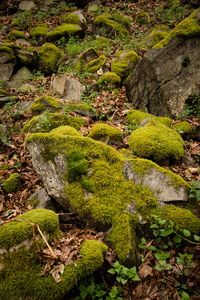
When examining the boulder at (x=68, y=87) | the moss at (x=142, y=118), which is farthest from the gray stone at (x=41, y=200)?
the boulder at (x=68, y=87)

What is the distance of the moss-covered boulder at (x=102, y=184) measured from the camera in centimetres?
306

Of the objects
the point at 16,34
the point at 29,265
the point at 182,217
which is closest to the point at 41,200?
the point at 29,265

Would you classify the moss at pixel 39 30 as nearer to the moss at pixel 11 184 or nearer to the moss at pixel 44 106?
the moss at pixel 44 106

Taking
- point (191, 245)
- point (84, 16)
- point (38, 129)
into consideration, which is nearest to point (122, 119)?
point (38, 129)

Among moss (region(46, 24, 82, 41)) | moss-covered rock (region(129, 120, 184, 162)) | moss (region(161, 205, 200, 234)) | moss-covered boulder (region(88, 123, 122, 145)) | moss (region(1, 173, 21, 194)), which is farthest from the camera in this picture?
moss (region(46, 24, 82, 41))

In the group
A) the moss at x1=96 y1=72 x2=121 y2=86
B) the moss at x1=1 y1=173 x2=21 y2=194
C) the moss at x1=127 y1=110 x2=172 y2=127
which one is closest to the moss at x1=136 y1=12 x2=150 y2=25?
the moss at x1=96 y1=72 x2=121 y2=86

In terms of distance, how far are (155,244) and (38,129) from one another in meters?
4.61

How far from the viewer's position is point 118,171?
3.58 metres

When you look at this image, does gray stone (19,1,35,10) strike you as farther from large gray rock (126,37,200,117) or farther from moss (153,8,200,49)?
moss (153,8,200,49)

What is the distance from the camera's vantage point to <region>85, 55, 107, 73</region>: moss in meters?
8.66

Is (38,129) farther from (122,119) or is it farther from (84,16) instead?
(84,16)

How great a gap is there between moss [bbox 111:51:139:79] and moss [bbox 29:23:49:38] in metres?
7.09

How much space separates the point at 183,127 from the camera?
17.2ft

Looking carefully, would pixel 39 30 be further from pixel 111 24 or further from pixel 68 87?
pixel 68 87
